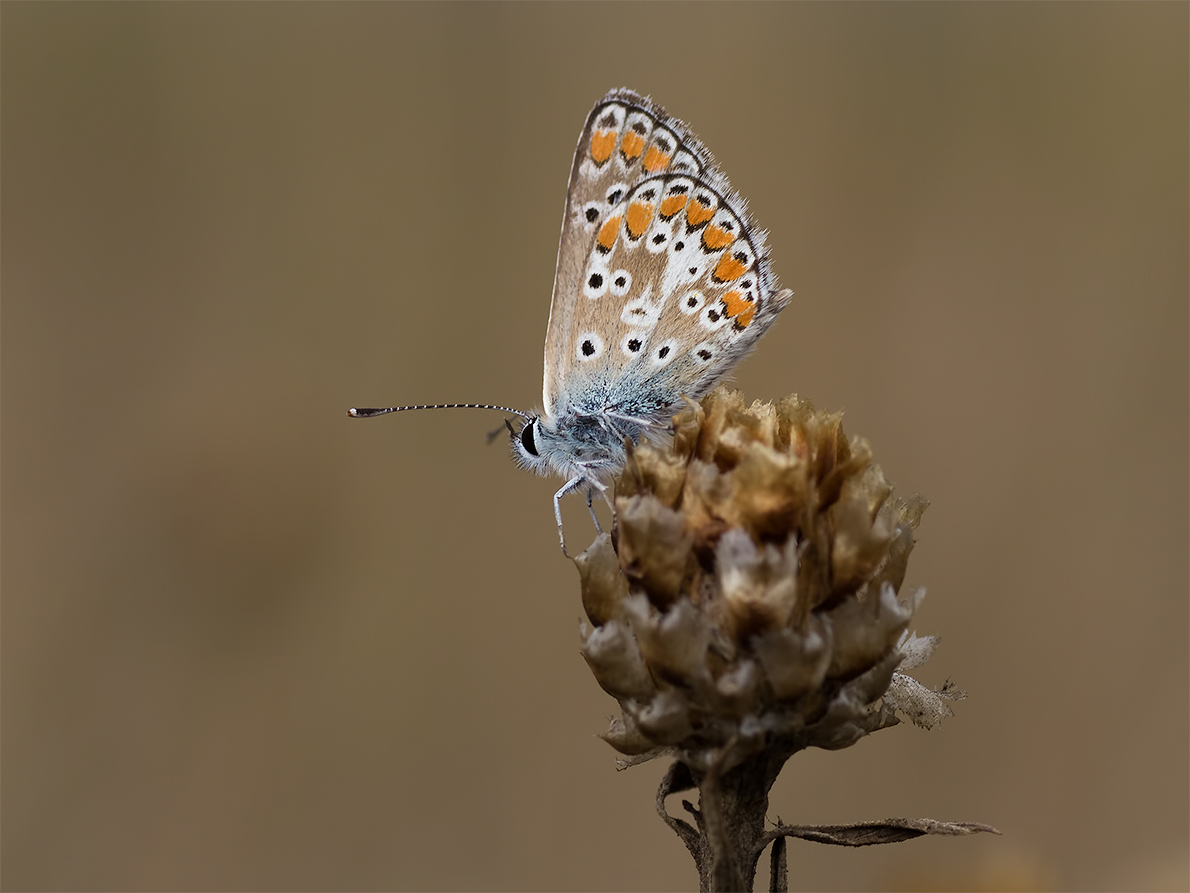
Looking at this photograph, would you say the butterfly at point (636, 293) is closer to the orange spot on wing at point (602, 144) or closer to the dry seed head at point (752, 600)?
the orange spot on wing at point (602, 144)

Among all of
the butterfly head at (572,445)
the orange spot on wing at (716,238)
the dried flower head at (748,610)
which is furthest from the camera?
the orange spot on wing at (716,238)

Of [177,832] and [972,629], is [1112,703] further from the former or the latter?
[177,832]

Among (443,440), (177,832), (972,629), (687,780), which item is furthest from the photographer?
(443,440)

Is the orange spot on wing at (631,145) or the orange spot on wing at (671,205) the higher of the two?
the orange spot on wing at (631,145)

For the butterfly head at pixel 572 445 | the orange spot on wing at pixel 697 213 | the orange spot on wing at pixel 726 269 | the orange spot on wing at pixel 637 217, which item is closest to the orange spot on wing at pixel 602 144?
the orange spot on wing at pixel 637 217

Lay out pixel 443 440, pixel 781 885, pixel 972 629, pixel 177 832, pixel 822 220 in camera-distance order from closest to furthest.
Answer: pixel 781 885, pixel 177 832, pixel 972 629, pixel 443 440, pixel 822 220

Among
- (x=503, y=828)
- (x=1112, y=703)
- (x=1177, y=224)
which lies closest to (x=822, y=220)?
(x=1177, y=224)
